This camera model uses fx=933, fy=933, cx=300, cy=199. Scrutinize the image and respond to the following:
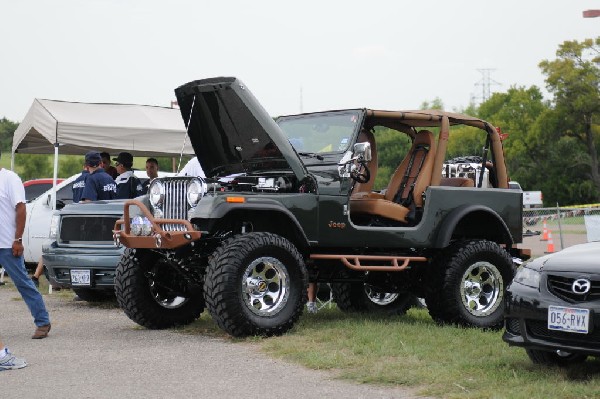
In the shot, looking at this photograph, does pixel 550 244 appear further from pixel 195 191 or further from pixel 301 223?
pixel 195 191

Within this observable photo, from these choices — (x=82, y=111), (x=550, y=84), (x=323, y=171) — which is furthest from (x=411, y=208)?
(x=550, y=84)

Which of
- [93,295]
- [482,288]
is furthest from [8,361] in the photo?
[93,295]

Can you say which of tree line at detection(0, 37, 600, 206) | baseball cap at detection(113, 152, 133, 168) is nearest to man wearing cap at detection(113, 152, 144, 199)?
baseball cap at detection(113, 152, 133, 168)

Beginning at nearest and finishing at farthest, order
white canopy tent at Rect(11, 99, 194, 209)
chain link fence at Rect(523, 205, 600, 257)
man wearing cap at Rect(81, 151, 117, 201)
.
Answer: man wearing cap at Rect(81, 151, 117, 201) < white canopy tent at Rect(11, 99, 194, 209) < chain link fence at Rect(523, 205, 600, 257)

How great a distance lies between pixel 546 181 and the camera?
220 feet

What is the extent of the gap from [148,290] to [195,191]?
125cm

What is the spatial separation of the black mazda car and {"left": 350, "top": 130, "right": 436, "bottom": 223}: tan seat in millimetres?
2656

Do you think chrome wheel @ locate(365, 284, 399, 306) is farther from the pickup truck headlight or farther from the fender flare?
the pickup truck headlight

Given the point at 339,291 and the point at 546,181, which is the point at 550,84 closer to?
the point at 546,181

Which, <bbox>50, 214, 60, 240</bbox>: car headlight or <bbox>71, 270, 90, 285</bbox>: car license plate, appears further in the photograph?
<bbox>50, 214, 60, 240</bbox>: car headlight

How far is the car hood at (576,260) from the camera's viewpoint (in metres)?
6.33

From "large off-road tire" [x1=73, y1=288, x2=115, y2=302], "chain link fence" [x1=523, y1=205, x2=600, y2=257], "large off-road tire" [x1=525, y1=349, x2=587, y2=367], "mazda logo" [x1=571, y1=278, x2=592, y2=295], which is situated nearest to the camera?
"mazda logo" [x1=571, y1=278, x2=592, y2=295]

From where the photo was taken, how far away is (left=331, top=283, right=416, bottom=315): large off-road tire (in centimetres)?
1066

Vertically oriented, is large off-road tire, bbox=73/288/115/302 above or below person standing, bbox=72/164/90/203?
below
